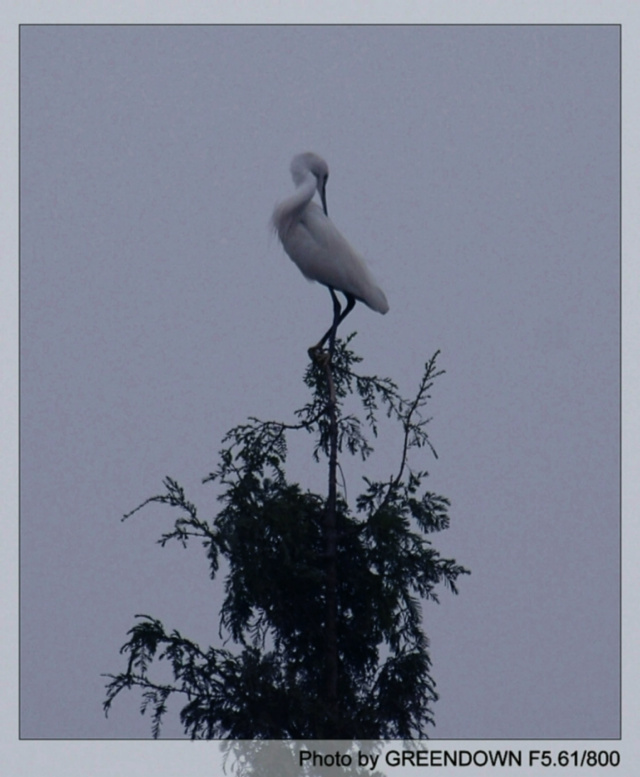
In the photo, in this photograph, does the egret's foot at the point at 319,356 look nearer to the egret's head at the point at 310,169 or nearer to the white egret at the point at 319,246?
the white egret at the point at 319,246

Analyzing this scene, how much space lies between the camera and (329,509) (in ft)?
13.6

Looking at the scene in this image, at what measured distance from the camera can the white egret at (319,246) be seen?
493 cm

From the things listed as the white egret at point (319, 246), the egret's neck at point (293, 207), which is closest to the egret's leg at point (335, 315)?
the white egret at point (319, 246)

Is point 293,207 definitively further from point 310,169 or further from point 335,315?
point 335,315

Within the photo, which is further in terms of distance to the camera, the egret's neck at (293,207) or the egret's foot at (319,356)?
the egret's neck at (293,207)

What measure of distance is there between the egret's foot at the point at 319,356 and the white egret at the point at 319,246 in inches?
8.2

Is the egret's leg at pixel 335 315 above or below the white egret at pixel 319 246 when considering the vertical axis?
below

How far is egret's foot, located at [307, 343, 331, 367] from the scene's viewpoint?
14.4ft

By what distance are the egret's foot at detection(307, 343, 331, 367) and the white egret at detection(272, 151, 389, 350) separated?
0.21 m

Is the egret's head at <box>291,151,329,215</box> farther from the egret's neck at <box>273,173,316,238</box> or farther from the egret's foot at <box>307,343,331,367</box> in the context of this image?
the egret's foot at <box>307,343,331,367</box>

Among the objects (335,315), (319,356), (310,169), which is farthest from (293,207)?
(319,356)

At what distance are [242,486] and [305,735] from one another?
947mm

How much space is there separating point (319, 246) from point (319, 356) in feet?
2.38

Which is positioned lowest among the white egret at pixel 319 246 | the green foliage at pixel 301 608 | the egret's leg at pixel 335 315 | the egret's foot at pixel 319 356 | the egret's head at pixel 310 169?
the green foliage at pixel 301 608
